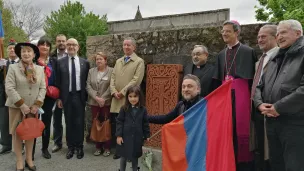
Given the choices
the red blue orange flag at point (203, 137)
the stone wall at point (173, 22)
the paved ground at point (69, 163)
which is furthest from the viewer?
the stone wall at point (173, 22)

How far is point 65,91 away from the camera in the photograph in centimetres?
441

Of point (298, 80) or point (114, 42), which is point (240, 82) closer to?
point (298, 80)

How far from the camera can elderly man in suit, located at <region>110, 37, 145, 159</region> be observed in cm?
434

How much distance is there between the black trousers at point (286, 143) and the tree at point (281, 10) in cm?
1083

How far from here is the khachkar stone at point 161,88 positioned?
4.26 meters

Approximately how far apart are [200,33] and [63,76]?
7.36 ft

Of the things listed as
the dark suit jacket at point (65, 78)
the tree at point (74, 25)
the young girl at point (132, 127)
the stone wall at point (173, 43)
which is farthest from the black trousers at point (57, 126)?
the tree at point (74, 25)

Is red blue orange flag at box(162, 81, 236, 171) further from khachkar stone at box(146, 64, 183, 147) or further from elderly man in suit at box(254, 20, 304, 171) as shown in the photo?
khachkar stone at box(146, 64, 183, 147)

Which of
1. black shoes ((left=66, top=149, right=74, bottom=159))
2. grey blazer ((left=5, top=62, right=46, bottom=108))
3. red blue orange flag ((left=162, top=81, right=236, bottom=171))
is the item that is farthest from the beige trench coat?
red blue orange flag ((left=162, top=81, right=236, bottom=171))

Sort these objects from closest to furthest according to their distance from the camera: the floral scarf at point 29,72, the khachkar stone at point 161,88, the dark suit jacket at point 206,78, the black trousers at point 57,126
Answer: the dark suit jacket at point 206,78 → the floral scarf at point 29,72 → the khachkar stone at point 161,88 → the black trousers at point 57,126

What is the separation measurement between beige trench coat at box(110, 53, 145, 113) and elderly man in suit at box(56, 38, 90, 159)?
549 millimetres

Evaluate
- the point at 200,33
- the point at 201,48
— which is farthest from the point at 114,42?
the point at 201,48

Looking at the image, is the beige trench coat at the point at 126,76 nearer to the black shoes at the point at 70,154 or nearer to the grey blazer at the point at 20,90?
the black shoes at the point at 70,154

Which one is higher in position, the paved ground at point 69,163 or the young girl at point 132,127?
the young girl at point 132,127
